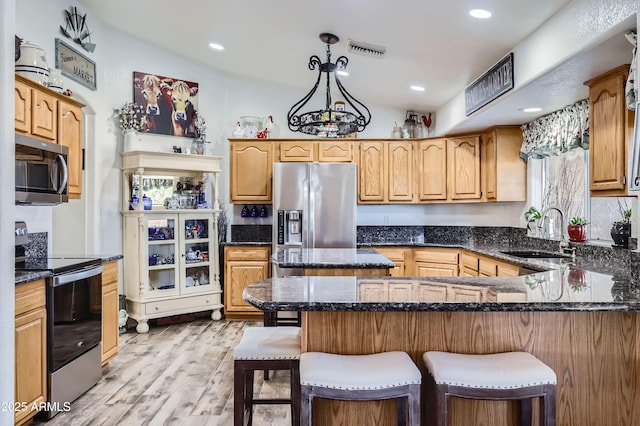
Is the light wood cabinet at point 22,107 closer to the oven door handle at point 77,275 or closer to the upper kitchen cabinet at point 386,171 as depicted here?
the oven door handle at point 77,275

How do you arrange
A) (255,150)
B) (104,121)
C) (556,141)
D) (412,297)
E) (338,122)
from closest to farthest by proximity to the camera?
(412,297), (338,122), (556,141), (104,121), (255,150)

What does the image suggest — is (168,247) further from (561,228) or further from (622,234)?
(622,234)

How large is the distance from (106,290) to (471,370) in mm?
2886

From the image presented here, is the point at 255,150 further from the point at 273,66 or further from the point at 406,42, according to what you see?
the point at 406,42

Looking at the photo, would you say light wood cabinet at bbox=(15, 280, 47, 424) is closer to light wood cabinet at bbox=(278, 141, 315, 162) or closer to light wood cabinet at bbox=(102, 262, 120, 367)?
light wood cabinet at bbox=(102, 262, 120, 367)

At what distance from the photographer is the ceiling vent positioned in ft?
11.8

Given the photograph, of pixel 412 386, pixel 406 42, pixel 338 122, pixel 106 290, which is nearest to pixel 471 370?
pixel 412 386

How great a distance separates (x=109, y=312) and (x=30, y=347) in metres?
1.00

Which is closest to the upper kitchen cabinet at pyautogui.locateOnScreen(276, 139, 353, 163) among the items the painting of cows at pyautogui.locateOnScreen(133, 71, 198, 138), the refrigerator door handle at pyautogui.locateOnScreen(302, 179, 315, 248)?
the refrigerator door handle at pyautogui.locateOnScreen(302, 179, 315, 248)

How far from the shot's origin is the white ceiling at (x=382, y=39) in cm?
278

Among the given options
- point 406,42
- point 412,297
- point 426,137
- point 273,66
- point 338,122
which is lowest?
point 412,297

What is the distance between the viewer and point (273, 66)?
4.87m

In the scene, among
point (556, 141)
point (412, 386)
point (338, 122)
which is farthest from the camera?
point (556, 141)

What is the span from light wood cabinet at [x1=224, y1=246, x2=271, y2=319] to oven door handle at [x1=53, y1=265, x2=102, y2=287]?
6.62 feet
